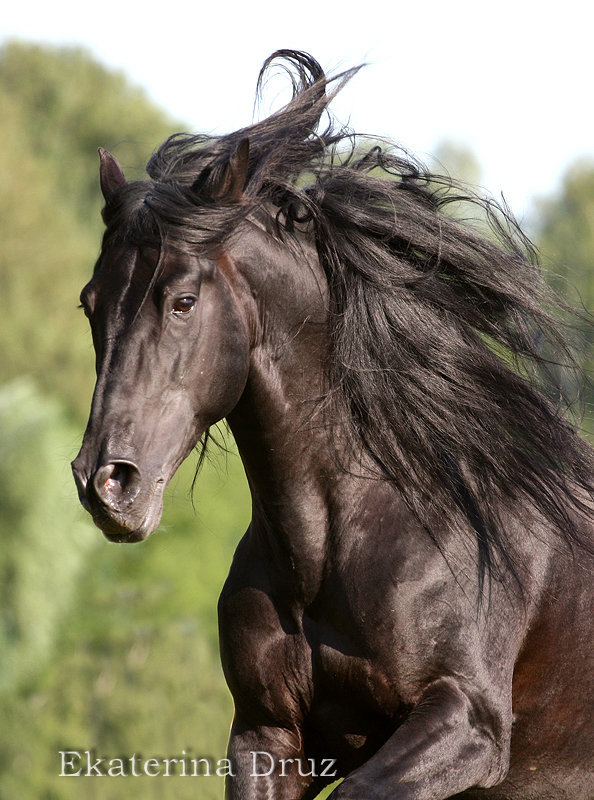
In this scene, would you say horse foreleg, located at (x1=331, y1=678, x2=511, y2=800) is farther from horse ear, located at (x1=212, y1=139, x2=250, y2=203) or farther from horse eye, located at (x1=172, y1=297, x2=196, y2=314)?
horse ear, located at (x1=212, y1=139, x2=250, y2=203)

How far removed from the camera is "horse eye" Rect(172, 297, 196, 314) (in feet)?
12.4

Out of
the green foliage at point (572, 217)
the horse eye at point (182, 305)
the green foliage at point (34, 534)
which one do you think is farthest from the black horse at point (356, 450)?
the green foliage at point (34, 534)

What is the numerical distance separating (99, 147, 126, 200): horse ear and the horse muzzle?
117 cm

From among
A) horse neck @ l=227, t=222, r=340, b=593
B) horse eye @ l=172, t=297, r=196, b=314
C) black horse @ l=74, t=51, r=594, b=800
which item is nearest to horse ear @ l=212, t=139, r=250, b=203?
black horse @ l=74, t=51, r=594, b=800

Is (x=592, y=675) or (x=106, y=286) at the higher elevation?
(x=106, y=286)

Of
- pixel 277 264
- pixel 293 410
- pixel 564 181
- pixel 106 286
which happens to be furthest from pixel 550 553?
pixel 564 181

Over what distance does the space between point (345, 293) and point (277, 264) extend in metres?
0.28

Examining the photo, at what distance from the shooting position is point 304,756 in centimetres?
423

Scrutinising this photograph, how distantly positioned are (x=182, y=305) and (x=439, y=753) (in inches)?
61.3

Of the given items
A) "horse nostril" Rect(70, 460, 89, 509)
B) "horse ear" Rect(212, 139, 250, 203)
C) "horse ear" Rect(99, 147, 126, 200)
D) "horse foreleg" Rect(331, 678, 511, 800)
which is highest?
"horse ear" Rect(99, 147, 126, 200)

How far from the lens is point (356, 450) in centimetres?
425

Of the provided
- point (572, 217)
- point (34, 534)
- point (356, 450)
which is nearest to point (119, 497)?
point (356, 450)

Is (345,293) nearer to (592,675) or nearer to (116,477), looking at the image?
(116,477)

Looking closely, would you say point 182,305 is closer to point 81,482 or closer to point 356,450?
point 81,482
